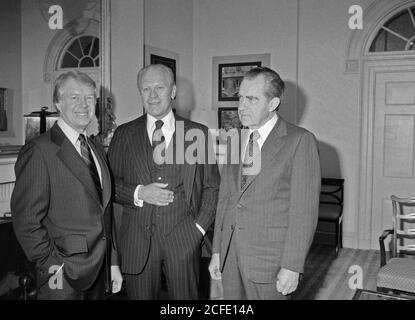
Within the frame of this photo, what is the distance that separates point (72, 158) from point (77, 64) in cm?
193

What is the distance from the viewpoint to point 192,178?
2229mm

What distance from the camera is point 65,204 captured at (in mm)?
1823

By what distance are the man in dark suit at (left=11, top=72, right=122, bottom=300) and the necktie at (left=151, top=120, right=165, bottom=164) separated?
1.11 ft

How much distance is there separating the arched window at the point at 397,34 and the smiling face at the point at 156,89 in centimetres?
394

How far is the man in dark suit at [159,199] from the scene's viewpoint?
2.15 metres

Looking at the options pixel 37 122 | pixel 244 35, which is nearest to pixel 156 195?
pixel 37 122

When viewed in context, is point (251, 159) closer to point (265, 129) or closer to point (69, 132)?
point (265, 129)

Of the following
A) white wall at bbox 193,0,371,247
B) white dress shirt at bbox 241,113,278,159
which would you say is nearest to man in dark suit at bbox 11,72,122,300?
white dress shirt at bbox 241,113,278,159

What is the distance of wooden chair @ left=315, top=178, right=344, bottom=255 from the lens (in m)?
5.14

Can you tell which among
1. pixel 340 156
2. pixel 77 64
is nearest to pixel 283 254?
pixel 77 64

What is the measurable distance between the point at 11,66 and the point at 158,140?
4.20 ft

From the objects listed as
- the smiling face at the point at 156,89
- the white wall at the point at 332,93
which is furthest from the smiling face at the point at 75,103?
the white wall at the point at 332,93
